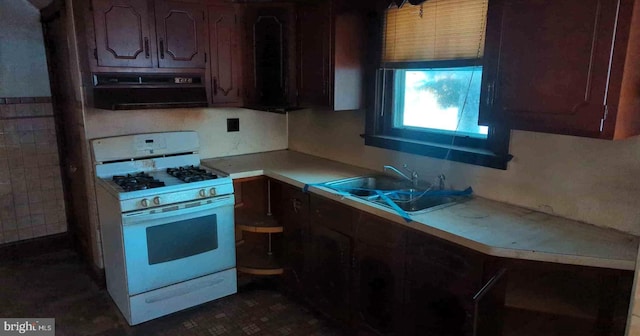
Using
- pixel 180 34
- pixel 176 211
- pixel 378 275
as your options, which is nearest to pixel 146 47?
pixel 180 34

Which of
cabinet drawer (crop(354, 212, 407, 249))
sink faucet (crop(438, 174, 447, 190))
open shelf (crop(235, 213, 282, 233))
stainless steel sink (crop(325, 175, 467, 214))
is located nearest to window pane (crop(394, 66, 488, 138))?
sink faucet (crop(438, 174, 447, 190))

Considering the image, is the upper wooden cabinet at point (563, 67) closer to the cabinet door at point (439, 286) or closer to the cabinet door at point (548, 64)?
the cabinet door at point (548, 64)

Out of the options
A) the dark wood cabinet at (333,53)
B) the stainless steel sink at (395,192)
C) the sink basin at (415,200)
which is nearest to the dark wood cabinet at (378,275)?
the stainless steel sink at (395,192)

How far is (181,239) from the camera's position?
8.57ft

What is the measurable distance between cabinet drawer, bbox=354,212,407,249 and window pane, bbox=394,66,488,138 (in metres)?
0.71

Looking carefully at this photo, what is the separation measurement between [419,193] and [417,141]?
1.21ft

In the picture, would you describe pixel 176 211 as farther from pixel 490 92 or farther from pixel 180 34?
pixel 490 92

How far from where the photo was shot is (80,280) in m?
3.12

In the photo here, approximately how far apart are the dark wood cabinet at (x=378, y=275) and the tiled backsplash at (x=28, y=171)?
2740 millimetres

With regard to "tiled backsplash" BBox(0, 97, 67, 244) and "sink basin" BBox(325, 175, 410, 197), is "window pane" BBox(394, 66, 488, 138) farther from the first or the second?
"tiled backsplash" BBox(0, 97, 67, 244)

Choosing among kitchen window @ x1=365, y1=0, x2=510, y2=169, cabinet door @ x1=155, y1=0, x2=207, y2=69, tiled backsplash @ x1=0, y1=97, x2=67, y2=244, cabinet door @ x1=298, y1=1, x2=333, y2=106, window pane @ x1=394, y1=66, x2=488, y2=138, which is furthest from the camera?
tiled backsplash @ x1=0, y1=97, x2=67, y2=244

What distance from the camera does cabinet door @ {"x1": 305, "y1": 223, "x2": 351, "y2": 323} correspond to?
2.35 meters

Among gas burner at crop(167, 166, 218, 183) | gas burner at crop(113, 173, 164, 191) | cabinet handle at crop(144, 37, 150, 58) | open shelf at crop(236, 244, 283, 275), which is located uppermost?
cabinet handle at crop(144, 37, 150, 58)

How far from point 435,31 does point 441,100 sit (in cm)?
38
